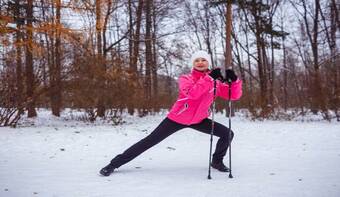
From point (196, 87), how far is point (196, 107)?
0.32 metres

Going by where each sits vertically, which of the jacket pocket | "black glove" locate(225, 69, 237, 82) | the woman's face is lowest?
the jacket pocket

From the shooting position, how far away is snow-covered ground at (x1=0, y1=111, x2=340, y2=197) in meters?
3.95

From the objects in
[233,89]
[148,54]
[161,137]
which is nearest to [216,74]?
[233,89]

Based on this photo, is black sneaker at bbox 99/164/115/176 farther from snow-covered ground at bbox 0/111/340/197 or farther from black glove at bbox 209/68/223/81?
black glove at bbox 209/68/223/81

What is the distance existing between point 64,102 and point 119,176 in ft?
34.4

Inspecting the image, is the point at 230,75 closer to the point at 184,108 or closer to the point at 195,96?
the point at 195,96

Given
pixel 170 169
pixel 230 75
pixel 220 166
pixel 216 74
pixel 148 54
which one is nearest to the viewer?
pixel 216 74

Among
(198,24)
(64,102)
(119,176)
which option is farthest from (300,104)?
(198,24)

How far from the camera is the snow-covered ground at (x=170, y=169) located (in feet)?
12.9

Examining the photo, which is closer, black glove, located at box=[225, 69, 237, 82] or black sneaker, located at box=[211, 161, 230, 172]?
black glove, located at box=[225, 69, 237, 82]

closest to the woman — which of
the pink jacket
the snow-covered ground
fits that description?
the pink jacket

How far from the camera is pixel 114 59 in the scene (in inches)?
584

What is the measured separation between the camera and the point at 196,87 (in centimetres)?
454

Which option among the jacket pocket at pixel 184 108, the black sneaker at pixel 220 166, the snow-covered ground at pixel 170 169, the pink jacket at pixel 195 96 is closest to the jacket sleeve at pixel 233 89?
the pink jacket at pixel 195 96
